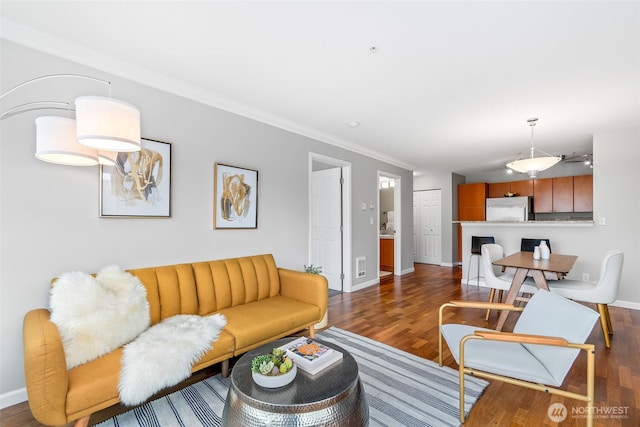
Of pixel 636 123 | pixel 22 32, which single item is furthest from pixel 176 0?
pixel 636 123

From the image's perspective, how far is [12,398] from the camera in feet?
6.25

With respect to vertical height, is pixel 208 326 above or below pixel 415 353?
above

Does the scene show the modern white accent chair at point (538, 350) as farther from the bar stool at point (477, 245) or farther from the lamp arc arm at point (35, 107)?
the bar stool at point (477, 245)

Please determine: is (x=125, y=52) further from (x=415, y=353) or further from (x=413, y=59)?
(x=415, y=353)

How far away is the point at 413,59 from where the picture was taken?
7.48 feet

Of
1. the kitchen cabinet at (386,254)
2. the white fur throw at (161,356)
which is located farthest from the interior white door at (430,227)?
the white fur throw at (161,356)

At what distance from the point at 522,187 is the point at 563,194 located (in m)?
0.78

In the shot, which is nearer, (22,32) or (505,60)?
(22,32)

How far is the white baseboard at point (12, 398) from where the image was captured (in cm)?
187

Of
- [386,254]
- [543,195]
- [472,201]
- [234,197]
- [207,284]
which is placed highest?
[543,195]

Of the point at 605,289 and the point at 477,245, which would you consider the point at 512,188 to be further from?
the point at 605,289

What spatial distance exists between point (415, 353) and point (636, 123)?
4.16 m

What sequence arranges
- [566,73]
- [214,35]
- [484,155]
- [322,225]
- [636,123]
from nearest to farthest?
1. [214,35]
2. [566,73]
3. [636,123]
4. [322,225]
5. [484,155]

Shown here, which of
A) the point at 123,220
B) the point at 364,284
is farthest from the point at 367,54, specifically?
the point at 364,284
